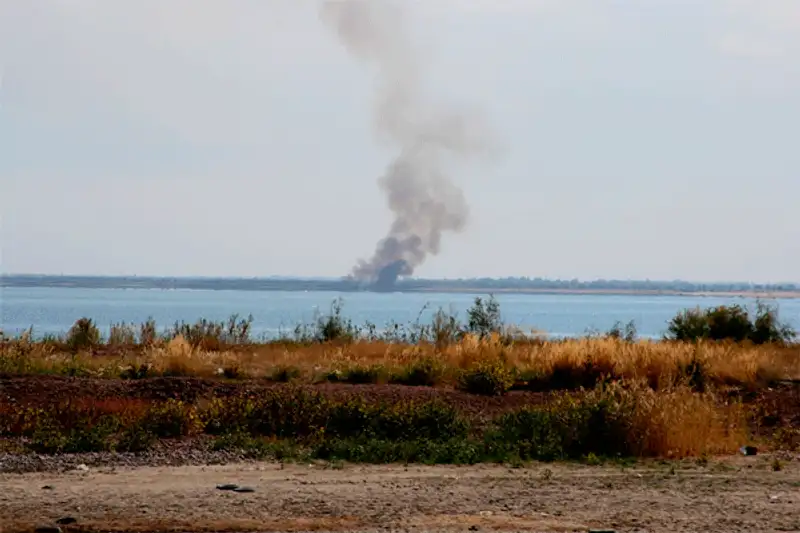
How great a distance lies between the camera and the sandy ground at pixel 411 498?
36.8ft

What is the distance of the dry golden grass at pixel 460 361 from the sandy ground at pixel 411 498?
8729 millimetres

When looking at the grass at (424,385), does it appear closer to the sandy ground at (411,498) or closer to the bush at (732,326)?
the bush at (732,326)

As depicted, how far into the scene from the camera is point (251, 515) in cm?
1152

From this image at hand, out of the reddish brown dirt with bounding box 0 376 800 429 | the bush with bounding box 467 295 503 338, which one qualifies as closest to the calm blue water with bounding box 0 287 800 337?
the bush with bounding box 467 295 503 338

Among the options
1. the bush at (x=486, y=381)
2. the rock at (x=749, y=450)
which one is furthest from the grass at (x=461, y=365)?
the rock at (x=749, y=450)

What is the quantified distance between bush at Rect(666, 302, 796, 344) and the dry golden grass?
5.62 meters

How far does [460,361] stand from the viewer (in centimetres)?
2728

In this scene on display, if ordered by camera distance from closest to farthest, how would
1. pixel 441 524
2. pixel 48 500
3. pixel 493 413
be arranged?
1. pixel 441 524
2. pixel 48 500
3. pixel 493 413

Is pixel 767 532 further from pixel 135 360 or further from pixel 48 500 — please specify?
pixel 135 360

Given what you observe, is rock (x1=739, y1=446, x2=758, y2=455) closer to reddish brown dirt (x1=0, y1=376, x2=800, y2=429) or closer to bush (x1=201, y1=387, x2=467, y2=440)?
reddish brown dirt (x1=0, y1=376, x2=800, y2=429)

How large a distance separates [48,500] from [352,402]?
21.5 ft

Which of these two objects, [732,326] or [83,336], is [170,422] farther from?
[732,326]

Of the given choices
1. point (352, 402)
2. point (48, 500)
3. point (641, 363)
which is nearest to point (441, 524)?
point (48, 500)

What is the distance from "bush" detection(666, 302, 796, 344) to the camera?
1422 inches
